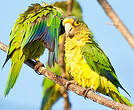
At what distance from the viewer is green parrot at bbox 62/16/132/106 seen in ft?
9.90

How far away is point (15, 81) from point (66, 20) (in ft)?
3.35

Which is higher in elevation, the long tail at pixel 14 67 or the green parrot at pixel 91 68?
the long tail at pixel 14 67

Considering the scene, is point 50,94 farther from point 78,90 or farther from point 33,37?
point 78,90

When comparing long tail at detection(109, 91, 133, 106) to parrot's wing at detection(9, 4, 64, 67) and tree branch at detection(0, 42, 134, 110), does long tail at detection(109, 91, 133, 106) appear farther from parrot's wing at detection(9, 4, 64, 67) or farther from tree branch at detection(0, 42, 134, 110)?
parrot's wing at detection(9, 4, 64, 67)

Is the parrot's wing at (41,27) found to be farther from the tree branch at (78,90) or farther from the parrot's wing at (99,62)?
the parrot's wing at (99,62)

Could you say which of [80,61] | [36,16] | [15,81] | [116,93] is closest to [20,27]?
[36,16]

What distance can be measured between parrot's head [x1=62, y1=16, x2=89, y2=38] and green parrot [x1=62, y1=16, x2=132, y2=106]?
0.44 feet

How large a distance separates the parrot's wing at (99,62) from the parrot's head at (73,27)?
0.86ft

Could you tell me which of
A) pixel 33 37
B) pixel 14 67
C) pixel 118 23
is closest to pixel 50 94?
pixel 14 67

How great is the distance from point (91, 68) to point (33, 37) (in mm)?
828

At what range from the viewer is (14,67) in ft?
10.6

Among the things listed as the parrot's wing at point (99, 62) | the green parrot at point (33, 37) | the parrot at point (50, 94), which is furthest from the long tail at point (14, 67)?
the parrot at point (50, 94)

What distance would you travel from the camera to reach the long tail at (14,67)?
319 cm

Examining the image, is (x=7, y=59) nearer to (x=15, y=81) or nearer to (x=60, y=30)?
(x=15, y=81)
